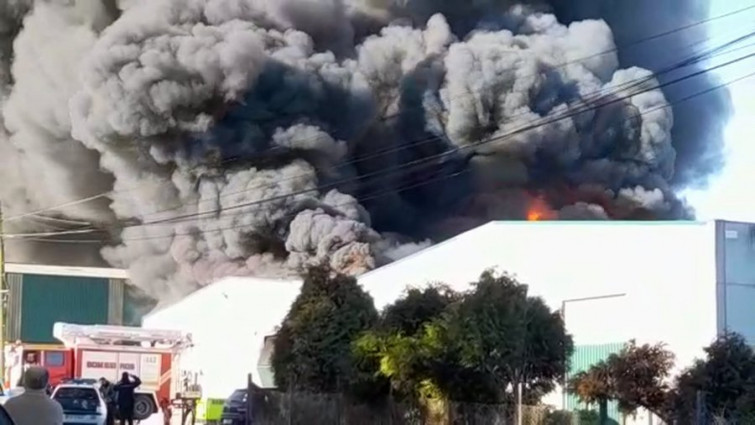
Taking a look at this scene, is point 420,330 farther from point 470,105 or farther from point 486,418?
point 470,105

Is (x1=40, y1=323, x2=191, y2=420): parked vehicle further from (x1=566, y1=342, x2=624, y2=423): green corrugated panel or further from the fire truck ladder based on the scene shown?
(x1=566, y1=342, x2=624, y2=423): green corrugated panel

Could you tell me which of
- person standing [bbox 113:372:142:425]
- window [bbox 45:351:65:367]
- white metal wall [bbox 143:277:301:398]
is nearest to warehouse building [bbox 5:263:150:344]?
white metal wall [bbox 143:277:301:398]

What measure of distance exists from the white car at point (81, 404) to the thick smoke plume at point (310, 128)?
31195mm

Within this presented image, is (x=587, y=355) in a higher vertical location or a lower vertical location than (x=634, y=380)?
higher

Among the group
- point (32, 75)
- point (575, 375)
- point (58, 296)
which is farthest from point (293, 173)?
point (575, 375)

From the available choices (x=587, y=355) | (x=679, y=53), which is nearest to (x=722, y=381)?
(x=587, y=355)

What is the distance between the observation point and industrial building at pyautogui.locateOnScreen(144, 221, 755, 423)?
23422mm

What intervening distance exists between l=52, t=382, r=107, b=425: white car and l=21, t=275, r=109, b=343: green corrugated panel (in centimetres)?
3432

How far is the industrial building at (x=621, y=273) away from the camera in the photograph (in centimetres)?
2342

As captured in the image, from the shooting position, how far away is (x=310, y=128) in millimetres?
63250

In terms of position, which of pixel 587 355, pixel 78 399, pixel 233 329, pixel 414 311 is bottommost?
pixel 78 399

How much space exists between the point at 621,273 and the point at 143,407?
14.2 meters

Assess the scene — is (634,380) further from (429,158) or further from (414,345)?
(429,158)

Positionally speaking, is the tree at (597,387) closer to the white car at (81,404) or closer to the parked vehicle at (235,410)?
the parked vehicle at (235,410)
